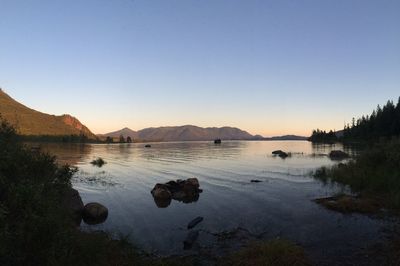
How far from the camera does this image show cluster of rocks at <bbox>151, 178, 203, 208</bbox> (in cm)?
3221

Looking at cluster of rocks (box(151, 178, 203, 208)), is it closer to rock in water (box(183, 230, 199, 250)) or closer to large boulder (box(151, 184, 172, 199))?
large boulder (box(151, 184, 172, 199))

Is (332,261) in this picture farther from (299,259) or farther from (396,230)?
(396,230)

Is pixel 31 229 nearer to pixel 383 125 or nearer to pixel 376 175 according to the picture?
pixel 376 175

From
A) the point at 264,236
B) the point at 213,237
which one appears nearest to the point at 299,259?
the point at 264,236

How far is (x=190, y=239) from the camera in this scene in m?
19.2

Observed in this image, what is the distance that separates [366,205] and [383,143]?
2051 centimetres

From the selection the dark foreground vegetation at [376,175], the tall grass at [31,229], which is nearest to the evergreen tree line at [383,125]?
the dark foreground vegetation at [376,175]

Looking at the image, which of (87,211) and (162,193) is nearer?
(87,211)

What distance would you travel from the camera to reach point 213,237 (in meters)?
20.1

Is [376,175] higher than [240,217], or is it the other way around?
[376,175]

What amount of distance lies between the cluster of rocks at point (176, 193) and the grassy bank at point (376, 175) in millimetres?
16760

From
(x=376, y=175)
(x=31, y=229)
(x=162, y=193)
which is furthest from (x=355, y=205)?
(x=31, y=229)

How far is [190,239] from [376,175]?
2553 cm

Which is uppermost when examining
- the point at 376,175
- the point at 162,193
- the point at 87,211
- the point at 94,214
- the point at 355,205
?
the point at 376,175
